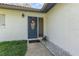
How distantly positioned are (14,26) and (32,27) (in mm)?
1773

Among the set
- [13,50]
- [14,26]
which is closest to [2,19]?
[14,26]

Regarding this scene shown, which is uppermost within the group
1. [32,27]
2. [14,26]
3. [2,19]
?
[2,19]

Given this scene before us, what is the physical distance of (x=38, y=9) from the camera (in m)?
10.5

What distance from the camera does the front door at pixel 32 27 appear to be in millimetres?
11281

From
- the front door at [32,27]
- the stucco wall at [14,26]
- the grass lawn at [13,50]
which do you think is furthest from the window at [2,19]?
the grass lawn at [13,50]

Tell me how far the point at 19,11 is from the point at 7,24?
1.54m

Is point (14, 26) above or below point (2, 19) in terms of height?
below

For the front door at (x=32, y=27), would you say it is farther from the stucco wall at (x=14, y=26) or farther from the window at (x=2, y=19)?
the window at (x=2, y=19)

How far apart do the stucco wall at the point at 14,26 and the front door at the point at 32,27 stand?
47 cm

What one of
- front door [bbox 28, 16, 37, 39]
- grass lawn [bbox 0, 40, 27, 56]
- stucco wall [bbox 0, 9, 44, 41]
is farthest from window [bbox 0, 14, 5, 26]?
grass lawn [bbox 0, 40, 27, 56]

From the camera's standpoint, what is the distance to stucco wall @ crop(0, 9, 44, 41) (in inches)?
402

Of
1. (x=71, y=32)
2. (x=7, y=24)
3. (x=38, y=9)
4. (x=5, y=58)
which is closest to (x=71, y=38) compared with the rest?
(x=71, y=32)

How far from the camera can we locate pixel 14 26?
1053cm

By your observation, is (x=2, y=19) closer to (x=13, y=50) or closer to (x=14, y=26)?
(x=14, y=26)
